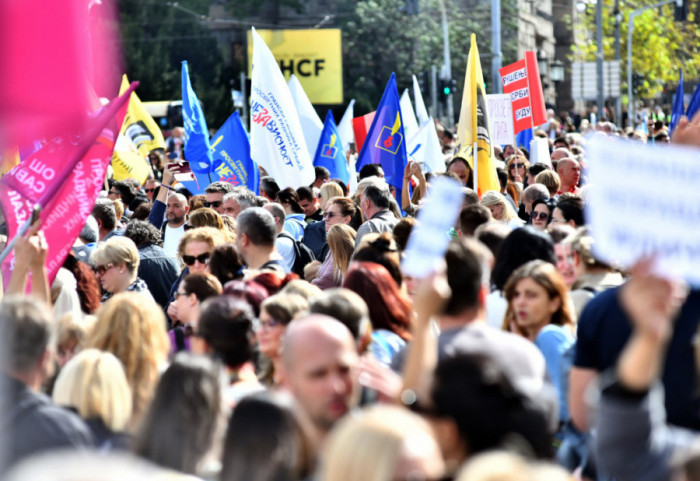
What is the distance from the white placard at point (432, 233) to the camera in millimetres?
3594

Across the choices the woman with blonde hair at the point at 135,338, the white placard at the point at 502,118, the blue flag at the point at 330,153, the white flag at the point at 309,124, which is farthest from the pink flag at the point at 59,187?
the white flag at the point at 309,124

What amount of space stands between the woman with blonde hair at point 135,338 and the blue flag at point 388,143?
7526mm

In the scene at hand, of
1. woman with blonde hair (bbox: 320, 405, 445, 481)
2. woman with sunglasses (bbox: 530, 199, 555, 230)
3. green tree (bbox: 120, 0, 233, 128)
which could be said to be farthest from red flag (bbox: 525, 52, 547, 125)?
green tree (bbox: 120, 0, 233, 128)

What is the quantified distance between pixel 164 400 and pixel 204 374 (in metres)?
0.15

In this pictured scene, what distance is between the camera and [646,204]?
2998mm

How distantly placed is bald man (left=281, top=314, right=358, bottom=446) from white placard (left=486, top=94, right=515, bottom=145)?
423 inches

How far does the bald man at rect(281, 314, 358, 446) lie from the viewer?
3688mm

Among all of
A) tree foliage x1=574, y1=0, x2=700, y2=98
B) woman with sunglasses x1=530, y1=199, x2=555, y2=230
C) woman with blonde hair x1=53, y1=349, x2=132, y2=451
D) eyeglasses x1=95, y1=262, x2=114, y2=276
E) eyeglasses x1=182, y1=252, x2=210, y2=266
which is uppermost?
woman with blonde hair x1=53, y1=349, x2=132, y2=451

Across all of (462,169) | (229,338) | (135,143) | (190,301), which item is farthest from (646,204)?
(135,143)

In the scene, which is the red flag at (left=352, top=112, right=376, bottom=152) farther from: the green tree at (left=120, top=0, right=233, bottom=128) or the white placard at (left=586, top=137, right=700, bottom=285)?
the green tree at (left=120, top=0, right=233, bottom=128)

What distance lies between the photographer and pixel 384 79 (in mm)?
50312

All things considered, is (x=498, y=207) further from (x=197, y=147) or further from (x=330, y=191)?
(x=197, y=147)

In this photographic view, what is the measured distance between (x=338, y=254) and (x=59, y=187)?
8.11ft

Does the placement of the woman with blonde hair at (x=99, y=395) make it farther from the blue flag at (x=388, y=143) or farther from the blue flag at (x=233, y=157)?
the blue flag at (x=233, y=157)
